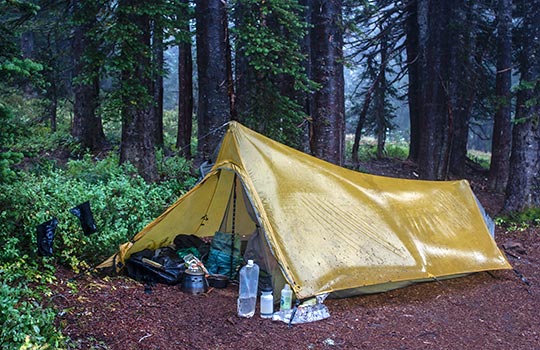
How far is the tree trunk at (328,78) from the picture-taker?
8.36 meters

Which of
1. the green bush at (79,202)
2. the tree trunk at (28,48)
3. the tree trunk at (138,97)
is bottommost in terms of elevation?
the green bush at (79,202)

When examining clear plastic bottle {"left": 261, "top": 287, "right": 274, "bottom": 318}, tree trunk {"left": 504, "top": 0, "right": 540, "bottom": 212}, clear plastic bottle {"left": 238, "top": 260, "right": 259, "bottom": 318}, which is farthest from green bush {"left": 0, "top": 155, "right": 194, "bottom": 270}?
tree trunk {"left": 504, "top": 0, "right": 540, "bottom": 212}

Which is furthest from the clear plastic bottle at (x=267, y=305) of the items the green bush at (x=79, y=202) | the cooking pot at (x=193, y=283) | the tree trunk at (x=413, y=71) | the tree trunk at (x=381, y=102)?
the tree trunk at (x=381, y=102)

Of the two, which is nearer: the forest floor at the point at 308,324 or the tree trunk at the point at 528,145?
the forest floor at the point at 308,324

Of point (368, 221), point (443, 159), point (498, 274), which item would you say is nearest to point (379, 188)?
point (368, 221)

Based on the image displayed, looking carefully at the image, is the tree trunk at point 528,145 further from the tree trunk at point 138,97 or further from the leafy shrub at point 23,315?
the leafy shrub at point 23,315

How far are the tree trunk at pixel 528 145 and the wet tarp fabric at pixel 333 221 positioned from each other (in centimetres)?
368

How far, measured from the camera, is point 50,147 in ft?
44.0

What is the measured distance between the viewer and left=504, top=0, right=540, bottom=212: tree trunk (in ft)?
32.2

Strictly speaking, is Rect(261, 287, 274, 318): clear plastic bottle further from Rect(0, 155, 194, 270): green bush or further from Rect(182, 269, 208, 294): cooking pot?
Rect(0, 155, 194, 270): green bush

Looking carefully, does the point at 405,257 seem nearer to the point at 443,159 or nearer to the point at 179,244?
the point at 179,244

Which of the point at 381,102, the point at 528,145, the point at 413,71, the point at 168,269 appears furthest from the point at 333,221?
the point at 413,71

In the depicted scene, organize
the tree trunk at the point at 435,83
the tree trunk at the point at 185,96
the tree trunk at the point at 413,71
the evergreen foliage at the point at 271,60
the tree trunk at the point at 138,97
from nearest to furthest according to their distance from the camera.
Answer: the evergreen foliage at the point at 271,60 < the tree trunk at the point at 138,97 < the tree trunk at the point at 435,83 < the tree trunk at the point at 185,96 < the tree trunk at the point at 413,71

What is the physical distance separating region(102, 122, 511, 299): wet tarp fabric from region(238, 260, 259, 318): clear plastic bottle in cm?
30
